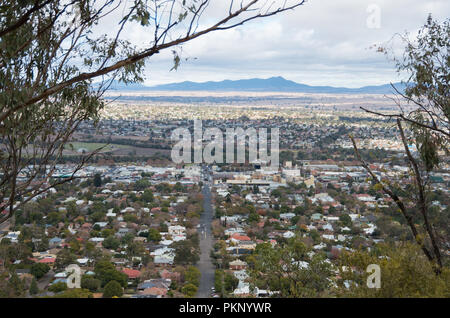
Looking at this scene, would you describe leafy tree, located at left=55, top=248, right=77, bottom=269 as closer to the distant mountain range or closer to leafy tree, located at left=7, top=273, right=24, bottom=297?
leafy tree, located at left=7, top=273, right=24, bottom=297

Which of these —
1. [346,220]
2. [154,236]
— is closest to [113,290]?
[154,236]

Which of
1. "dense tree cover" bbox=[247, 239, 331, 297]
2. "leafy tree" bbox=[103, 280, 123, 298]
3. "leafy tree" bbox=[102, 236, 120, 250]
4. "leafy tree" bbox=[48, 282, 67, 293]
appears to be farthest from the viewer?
"leafy tree" bbox=[102, 236, 120, 250]

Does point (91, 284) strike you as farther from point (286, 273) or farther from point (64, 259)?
point (286, 273)

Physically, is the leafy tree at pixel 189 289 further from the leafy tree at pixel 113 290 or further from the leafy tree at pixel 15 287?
the leafy tree at pixel 15 287

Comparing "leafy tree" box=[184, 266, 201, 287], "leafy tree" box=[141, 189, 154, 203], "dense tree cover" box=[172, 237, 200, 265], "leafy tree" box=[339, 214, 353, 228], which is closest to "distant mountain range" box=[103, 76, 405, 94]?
"leafy tree" box=[141, 189, 154, 203]

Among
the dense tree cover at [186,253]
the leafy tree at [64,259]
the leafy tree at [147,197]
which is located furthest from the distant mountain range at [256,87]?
the leafy tree at [64,259]
